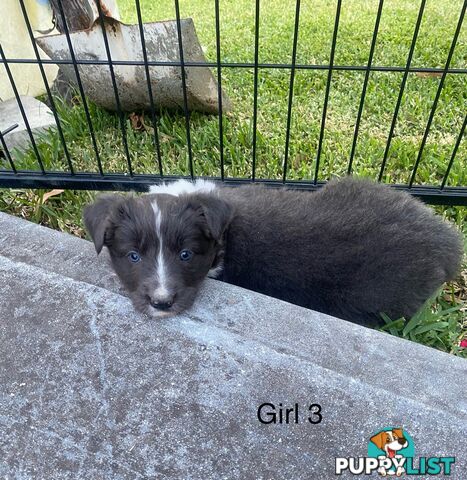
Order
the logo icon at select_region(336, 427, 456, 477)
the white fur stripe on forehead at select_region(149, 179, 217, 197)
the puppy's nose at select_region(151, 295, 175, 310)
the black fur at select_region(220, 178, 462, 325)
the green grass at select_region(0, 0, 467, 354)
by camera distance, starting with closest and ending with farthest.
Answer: the logo icon at select_region(336, 427, 456, 477)
the puppy's nose at select_region(151, 295, 175, 310)
the black fur at select_region(220, 178, 462, 325)
the white fur stripe on forehead at select_region(149, 179, 217, 197)
the green grass at select_region(0, 0, 467, 354)

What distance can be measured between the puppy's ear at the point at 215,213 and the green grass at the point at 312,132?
1.08m

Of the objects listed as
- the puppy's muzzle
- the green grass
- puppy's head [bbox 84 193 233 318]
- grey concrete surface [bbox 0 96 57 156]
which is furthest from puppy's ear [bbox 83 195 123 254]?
grey concrete surface [bbox 0 96 57 156]

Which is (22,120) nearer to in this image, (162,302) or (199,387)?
(162,302)

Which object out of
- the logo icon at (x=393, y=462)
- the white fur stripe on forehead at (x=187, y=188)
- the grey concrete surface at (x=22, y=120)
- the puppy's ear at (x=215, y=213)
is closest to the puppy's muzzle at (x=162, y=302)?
the puppy's ear at (x=215, y=213)

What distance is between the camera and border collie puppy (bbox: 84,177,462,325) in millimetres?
2486

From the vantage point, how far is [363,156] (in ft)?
13.6

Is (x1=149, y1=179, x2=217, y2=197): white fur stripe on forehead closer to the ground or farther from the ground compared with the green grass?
farther from the ground

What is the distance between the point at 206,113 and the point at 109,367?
10.3 feet

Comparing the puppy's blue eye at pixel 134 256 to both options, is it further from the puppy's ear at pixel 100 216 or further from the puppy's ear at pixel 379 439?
the puppy's ear at pixel 379 439

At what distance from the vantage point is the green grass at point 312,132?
383cm

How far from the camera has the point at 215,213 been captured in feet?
8.22

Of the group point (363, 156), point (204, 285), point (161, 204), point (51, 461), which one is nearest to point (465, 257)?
point (363, 156)

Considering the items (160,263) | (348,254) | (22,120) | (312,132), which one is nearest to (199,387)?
(160,263)

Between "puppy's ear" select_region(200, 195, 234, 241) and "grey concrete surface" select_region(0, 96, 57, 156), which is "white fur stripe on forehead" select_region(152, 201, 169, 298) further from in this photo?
"grey concrete surface" select_region(0, 96, 57, 156)
